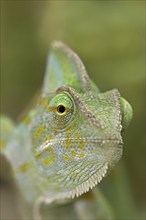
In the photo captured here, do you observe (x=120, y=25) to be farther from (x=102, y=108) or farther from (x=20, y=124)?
(x=102, y=108)

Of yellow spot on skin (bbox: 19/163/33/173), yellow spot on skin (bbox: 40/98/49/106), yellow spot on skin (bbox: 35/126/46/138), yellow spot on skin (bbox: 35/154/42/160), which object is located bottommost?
yellow spot on skin (bbox: 19/163/33/173)

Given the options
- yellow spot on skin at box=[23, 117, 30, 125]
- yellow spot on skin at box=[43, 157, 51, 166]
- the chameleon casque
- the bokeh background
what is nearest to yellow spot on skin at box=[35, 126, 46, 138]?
the chameleon casque

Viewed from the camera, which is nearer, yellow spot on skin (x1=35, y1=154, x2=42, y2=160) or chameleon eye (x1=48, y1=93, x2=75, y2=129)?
chameleon eye (x1=48, y1=93, x2=75, y2=129)

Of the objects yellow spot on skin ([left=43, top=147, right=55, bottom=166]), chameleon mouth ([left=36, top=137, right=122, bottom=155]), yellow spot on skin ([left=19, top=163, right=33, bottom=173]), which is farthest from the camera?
yellow spot on skin ([left=19, top=163, right=33, bottom=173])

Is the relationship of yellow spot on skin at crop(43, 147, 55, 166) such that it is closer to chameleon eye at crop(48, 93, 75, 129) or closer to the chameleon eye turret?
chameleon eye at crop(48, 93, 75, 129)

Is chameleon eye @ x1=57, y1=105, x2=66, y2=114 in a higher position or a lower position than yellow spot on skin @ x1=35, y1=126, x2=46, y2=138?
higher

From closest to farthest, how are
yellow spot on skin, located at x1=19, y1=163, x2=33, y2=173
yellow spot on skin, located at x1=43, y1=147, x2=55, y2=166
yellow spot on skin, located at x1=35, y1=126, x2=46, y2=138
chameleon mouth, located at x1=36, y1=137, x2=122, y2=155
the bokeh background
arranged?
1. chameleon mouth, located at x1=36, y1=137, x2=122, y2=155
2. yellow spot on skin, located at x1=43, y1=147, x2=55, y2=166
3. yellow spot on skin, located at x1=35, y1=126, x2=46, y2=138
4. yellow spot on skin, located at x1=19, y1=163, x2=33, y2=173
5. the bokeh background

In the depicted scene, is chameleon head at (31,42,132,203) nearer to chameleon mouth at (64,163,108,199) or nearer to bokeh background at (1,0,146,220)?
Answer: chameleon mouth at (64,163,108,199)
